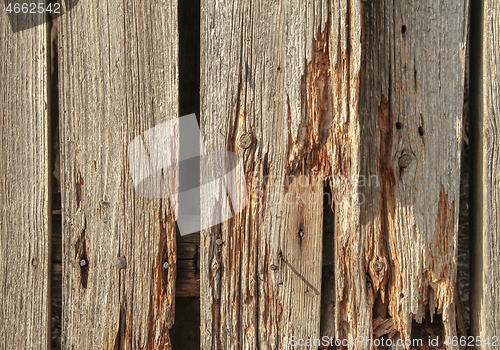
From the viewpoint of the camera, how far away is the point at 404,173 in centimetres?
120

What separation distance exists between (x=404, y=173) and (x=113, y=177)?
1.16 meters

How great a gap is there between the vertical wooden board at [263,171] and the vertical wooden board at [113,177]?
17cm

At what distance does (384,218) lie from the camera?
1209 mm

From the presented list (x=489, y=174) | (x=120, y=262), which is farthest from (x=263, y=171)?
(x=489, y=174)

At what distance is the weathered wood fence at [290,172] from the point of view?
1183 millimetres

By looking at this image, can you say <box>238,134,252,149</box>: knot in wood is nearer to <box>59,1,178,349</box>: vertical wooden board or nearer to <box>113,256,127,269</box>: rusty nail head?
<box>59,1,178,349</box>: vertical wooden board

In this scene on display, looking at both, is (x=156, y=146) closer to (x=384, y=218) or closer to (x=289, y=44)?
(x=289, y=44)

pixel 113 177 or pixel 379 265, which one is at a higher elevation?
pixel 113 177

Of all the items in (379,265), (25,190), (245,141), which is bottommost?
(379,265)

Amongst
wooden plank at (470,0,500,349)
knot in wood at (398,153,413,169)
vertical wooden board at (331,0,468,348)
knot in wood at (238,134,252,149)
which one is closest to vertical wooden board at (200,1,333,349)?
knot in wood at (238,134,252,149)

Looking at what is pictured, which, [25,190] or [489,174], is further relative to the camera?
[25,190]

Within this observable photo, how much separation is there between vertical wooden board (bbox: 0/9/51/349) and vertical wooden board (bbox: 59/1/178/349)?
4.1 inches

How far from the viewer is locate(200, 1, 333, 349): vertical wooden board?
3.91 feet

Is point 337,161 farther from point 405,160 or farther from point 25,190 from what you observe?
point 25,190
